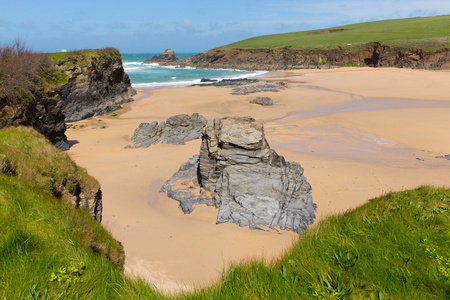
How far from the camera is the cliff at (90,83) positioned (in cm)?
2264

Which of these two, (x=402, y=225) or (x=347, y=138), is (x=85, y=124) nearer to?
(x=347, y=138)

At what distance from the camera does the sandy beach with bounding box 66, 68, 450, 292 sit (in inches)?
243

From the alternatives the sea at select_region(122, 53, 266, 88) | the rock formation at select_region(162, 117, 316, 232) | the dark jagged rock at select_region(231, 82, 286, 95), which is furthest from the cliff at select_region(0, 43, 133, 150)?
the sea at select_region(122, 53, 266, 88)

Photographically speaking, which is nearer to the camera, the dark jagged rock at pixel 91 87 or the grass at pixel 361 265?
the grass at pixel 361 265

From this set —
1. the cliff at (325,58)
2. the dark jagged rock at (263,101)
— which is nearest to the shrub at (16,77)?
the dark jagged rock at (263,101)

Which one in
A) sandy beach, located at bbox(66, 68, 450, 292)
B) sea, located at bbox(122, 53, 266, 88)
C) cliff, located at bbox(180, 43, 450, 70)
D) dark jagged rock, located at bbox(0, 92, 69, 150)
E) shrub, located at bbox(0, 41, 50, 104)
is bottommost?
sandy beach, located at bbox(66, 68, 450, 292)

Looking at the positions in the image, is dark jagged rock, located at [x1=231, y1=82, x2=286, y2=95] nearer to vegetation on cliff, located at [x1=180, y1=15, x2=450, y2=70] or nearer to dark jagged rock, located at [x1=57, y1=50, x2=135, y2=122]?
dark jagged rock, located at [x1=57, y1=50, x2=135, y2=122]

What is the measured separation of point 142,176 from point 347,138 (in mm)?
11808

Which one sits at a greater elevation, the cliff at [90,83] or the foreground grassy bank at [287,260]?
the cliff at [90,83]

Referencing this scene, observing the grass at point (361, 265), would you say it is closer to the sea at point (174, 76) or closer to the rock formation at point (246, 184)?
the rock formation at point (246, 184)

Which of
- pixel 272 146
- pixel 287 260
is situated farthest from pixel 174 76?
pixel 287 260

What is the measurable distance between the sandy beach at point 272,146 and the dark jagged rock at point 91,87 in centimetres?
142

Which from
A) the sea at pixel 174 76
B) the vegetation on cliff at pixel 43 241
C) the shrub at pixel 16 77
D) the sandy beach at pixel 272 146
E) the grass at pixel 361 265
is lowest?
the sandy beach at pixel 272 146

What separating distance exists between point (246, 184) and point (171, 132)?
31.6 feet
